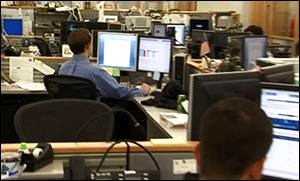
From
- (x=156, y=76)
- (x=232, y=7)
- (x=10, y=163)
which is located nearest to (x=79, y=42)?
(x=156, y=76)

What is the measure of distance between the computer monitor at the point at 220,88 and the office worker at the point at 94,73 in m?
2.10

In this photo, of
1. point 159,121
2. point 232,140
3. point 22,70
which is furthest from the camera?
point 22,70

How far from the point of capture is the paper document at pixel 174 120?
3.02 metres

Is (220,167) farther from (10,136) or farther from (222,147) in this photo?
(10,136)

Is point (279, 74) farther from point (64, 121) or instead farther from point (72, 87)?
point (72, 87)

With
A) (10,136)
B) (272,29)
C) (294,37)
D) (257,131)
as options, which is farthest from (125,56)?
(272,29)

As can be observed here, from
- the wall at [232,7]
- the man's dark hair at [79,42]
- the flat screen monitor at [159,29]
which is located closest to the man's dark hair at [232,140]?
the man's dark hair at [79,42]

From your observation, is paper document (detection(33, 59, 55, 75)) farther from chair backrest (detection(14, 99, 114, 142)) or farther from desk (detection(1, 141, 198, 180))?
desk (detection(1, 141, 198, 180))

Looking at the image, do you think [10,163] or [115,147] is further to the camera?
[115,147]

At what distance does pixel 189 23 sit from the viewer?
7.91m

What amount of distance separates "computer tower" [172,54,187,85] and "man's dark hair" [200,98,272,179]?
2869mm

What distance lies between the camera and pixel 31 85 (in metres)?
4.54

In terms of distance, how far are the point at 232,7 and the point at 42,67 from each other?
288 inches

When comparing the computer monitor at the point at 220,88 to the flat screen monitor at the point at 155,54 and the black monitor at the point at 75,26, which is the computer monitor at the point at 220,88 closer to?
the flat screen monitor at the point at 155,54
